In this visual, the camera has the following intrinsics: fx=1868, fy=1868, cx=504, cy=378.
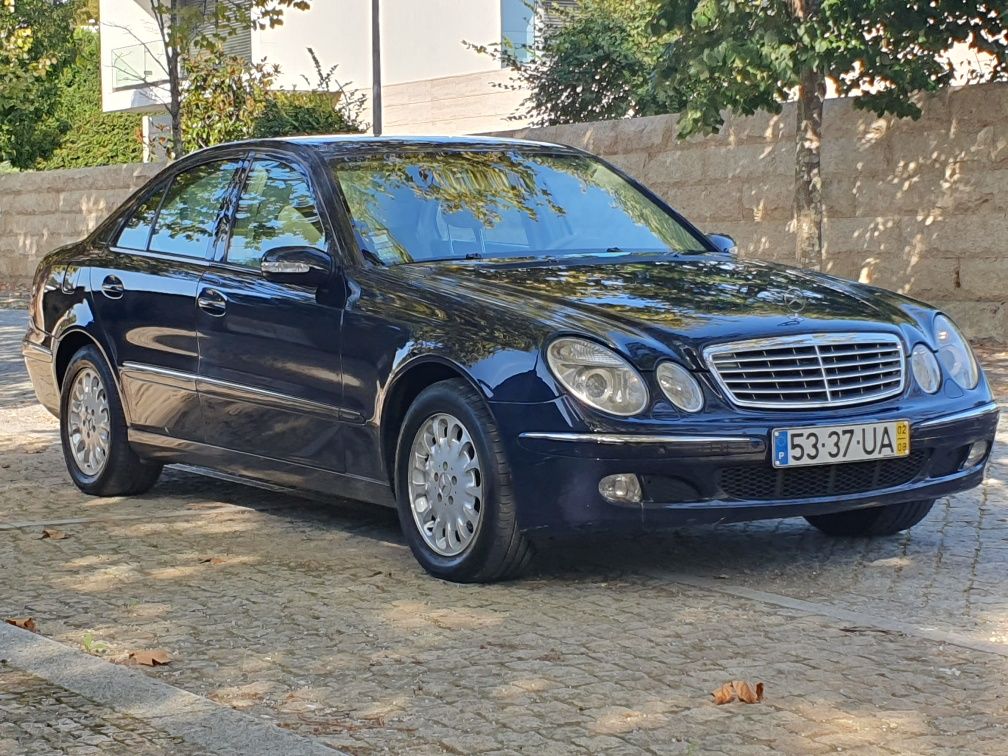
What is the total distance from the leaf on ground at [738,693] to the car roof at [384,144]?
3572 mm

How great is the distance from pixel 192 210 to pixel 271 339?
1292 mm

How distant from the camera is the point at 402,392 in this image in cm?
686

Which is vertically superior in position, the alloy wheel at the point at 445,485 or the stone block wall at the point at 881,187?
the stone block wall at the point at 881,187

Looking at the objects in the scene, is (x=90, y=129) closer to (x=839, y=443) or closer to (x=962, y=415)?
(x=962, y=415)

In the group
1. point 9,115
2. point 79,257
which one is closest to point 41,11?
point 9,115

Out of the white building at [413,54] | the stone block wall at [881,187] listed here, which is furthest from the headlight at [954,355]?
the white building at [413,54]

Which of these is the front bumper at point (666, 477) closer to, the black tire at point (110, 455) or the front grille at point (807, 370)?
the front grille at point (807, 370)

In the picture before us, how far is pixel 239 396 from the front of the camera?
766 cm

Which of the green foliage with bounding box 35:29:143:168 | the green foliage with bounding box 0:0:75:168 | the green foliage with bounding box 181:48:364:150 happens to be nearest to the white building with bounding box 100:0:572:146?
the green foliage with bounding box 35:29:143:168

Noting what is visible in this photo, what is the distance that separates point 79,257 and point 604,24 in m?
23.8

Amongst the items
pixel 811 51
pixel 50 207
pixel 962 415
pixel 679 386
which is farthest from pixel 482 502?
pixel 50 207

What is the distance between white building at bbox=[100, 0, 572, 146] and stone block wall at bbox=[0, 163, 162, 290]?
Result: 47.4 feet

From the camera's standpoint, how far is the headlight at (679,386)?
6.22m

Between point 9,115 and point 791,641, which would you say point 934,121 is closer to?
point 791,641
